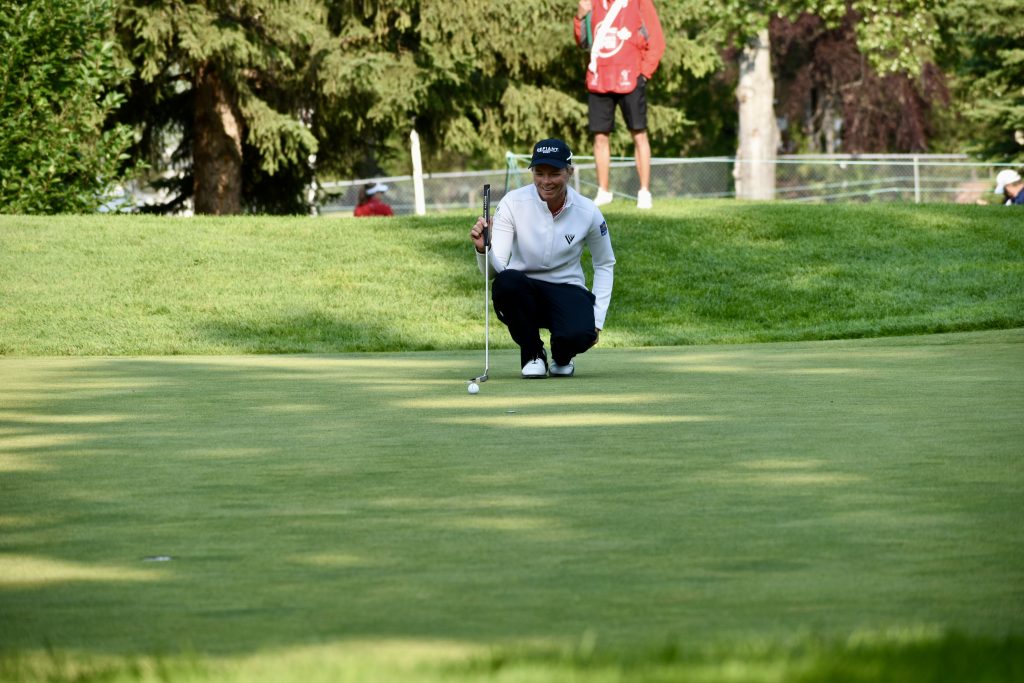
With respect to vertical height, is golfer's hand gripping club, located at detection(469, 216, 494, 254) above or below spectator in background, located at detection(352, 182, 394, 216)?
above

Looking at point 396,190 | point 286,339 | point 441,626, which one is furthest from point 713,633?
point 396,190

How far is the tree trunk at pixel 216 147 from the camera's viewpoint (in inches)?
1093

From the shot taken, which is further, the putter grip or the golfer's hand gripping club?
the putter grip

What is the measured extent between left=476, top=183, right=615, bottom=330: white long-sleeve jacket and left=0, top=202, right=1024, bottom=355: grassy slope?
431 centimetres

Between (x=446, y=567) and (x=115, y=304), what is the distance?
12.3 metres

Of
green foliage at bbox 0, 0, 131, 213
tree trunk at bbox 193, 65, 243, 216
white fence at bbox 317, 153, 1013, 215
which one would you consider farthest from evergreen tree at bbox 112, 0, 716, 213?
green foliage at bbox 0, 0, 131, 213

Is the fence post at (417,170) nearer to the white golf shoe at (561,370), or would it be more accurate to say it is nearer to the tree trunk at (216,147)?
the tree trunk at (216,147)

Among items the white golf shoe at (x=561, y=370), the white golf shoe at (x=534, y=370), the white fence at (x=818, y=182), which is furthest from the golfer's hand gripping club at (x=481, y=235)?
the white fence at (x=818, y=182)

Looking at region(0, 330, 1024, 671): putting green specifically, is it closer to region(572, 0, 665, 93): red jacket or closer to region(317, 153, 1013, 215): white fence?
region(572, 0, 665, 93): red jacket

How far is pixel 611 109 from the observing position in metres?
17.7

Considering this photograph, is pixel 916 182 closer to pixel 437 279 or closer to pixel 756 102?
pixel 756 102

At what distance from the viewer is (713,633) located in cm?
355

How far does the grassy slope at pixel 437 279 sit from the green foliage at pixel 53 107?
170 centimetres

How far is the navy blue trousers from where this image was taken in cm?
1040
